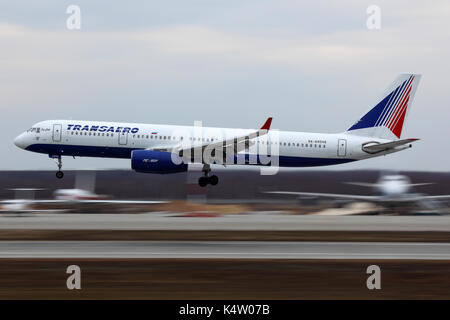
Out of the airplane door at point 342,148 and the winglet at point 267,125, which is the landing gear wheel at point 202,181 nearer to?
the winglet at point 267,125

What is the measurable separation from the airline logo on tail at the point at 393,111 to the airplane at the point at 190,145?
2387mm

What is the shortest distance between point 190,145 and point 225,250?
677 inches

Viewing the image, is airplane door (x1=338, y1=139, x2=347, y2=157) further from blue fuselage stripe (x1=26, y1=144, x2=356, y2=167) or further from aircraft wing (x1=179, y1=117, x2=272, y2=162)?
aircraft wing (x1=179, y1=117, x2=272, y2=162)

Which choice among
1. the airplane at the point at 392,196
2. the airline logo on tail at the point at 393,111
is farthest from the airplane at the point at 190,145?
the airplane at the point at 392,196

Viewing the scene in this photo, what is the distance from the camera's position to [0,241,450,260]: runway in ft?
95.1

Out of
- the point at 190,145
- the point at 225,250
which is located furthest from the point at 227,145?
the point at 225,250

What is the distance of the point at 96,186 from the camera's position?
8062cm

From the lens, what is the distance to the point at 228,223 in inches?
1789

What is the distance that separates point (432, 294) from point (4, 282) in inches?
526

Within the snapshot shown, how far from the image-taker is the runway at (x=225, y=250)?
1142 inches

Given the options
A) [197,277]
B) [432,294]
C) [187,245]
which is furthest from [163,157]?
[432,294]

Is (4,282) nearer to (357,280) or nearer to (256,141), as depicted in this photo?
(357,280)

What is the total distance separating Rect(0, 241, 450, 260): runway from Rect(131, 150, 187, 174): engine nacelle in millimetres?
11969

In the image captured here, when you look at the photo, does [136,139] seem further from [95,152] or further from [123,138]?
[95,152]
